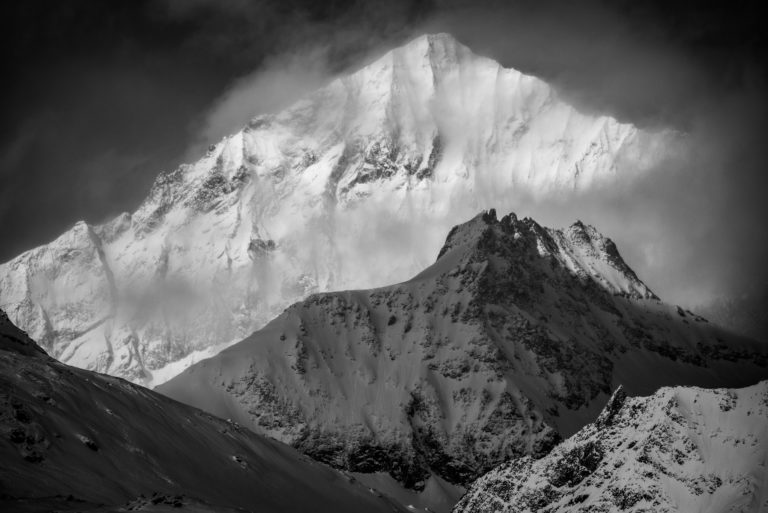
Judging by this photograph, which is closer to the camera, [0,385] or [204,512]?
[204,512]

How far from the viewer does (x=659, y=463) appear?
471ft

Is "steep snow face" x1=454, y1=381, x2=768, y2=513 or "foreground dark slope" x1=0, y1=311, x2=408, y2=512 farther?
"steep snow face" x1=454, y1=381, x2=768, y2=513

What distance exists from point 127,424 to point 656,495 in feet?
325

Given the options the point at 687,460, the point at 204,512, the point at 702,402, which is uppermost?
the point at 702,402

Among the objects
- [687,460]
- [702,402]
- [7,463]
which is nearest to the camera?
[7,463]

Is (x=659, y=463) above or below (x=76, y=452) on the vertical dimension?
below

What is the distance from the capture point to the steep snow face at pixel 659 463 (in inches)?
5374

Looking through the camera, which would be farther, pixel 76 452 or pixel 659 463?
pixel 76 452

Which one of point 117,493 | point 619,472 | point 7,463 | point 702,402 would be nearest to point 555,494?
point 619,472

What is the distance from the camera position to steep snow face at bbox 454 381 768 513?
5374 inches

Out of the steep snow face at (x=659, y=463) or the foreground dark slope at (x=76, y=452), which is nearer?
the foreground dark slope at (x=76, y=452)

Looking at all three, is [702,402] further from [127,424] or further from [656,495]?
[127,424]

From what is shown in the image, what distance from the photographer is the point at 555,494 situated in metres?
155

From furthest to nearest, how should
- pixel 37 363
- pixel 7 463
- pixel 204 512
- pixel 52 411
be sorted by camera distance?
pixel 37 363
pixel 52 411
pixel 7 463
pixel 204 512
